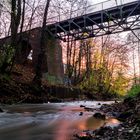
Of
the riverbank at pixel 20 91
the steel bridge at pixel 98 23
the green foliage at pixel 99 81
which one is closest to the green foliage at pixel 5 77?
the riverbank at pixel 20 91

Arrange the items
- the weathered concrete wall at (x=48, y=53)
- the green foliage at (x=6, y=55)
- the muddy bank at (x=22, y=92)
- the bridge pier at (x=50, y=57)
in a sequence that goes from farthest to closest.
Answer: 1. the bridge pier at (x=50, y=57)
2. the weathered concrete wall at (x=48, y=53)
3. the green foliage at (x=6, y=55)
4. the muddy bank at (x=22, y=92)

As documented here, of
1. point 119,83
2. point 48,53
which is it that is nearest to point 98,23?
point 48,53

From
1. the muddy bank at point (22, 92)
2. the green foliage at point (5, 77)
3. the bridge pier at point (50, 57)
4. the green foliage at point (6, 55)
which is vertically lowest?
the muddy bank at point (22, 92)

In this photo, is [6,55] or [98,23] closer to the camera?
[6,55]

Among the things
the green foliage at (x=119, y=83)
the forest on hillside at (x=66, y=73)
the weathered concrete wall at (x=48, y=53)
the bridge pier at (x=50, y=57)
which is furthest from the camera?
the green foliage at (x=119, y=83)

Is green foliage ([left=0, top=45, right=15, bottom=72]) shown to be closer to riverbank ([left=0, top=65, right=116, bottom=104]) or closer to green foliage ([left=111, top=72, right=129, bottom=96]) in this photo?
riverbank ([left=0, top=65, right=116, bottom=104])

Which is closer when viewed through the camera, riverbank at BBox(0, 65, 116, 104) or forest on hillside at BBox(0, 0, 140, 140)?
forest on hillside at BBox(0, 0, 140, 140)

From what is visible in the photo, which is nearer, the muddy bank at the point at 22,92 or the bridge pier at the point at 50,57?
the muddy bank at the point at 22,92

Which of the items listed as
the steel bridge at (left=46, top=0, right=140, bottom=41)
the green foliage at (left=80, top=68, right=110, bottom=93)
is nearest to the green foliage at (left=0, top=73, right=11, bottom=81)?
the steel bridge at (left=46, top=0, right=140, bottom=41)

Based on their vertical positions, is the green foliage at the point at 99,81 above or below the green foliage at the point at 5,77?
above

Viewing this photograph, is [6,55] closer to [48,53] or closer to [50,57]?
[48,53]

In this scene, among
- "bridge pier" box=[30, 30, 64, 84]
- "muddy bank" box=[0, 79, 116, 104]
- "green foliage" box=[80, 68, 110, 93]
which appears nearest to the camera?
"muddy bank" box=[0, 79, 116, 104]

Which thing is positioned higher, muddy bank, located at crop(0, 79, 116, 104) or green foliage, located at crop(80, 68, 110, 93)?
green foliage, located at crop(80, 68, 110, 93)

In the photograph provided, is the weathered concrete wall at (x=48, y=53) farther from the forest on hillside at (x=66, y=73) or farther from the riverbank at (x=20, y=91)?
the riverbank at (x=20, y=91)
